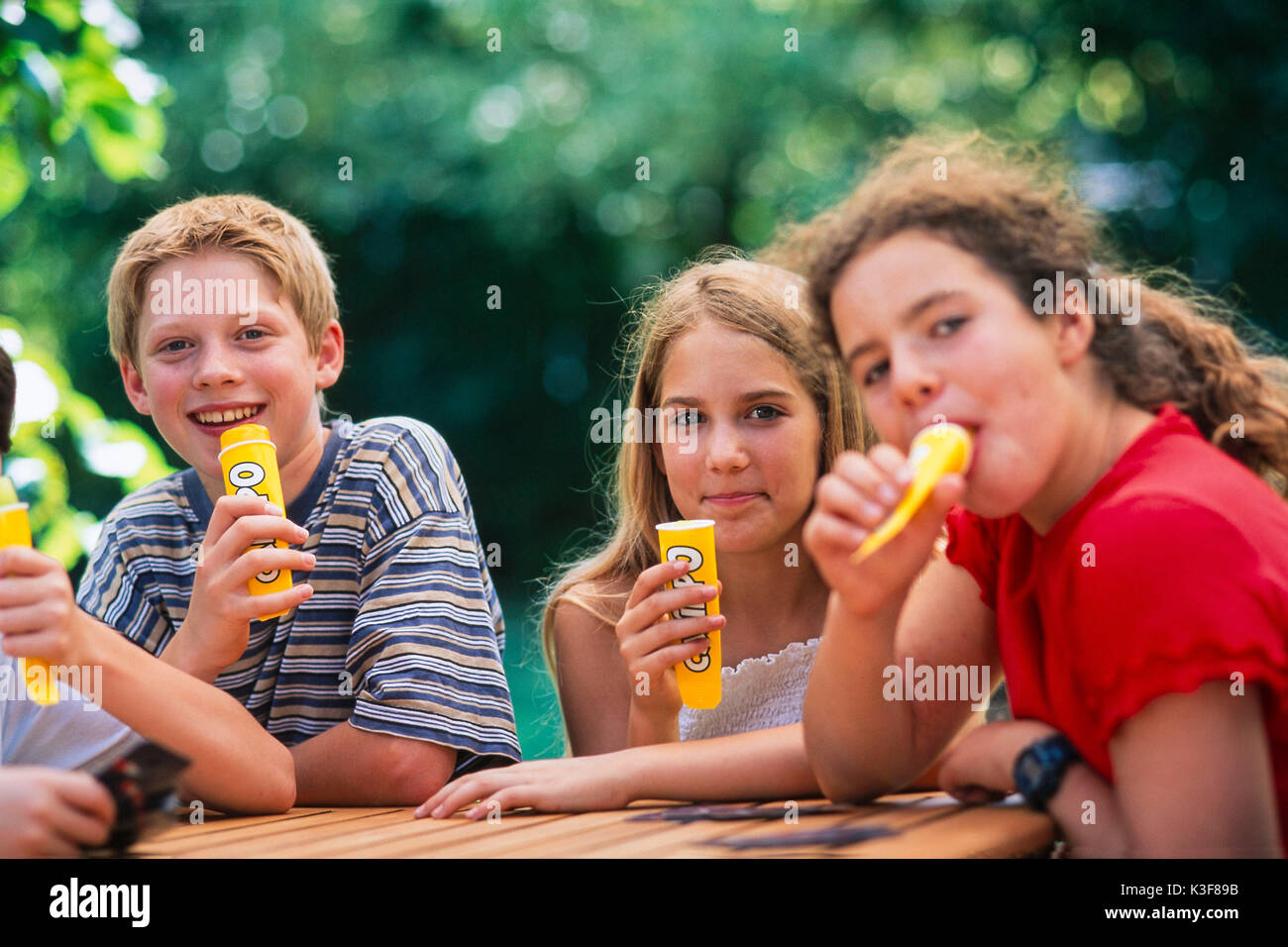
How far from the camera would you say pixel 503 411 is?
33.5ft

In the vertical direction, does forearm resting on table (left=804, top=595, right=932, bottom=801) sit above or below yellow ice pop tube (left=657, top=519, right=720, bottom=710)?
below

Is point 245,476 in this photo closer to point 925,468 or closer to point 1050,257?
point 925,468

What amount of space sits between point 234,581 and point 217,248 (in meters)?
0.87

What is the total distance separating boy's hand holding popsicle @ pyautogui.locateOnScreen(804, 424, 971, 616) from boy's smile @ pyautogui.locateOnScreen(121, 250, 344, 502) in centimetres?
132

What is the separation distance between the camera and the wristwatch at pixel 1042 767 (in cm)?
179

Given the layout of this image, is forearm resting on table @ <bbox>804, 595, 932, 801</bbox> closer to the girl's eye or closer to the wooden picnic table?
the wooden picnic table

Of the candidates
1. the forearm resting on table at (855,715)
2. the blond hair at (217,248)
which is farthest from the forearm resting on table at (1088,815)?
the blond hair at (217,248)

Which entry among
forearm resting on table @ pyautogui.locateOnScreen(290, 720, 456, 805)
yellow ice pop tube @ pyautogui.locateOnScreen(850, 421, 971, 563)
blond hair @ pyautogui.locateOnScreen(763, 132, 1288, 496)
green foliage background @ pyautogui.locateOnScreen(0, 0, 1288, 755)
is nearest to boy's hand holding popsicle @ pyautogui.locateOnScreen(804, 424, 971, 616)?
yellow ice pop tube @ pyautogui.locateOnScreen(850, 421, 971, 563)

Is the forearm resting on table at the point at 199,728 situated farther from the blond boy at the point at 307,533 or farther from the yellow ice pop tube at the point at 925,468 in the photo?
the yellow ice pop tube at the point at 925,468

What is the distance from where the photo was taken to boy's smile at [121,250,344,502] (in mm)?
2479

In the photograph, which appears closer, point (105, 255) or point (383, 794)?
point (383, 794)
